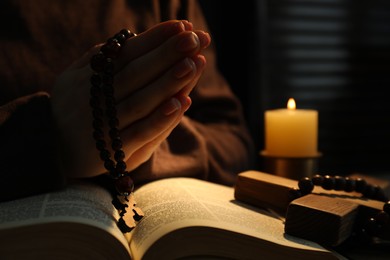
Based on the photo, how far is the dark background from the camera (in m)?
1.48

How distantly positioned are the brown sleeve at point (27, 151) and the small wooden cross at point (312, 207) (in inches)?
11.6

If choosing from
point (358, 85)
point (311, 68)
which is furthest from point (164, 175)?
point (358, 85)

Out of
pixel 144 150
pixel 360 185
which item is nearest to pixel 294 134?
pixel 360 185

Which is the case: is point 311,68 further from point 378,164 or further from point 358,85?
point 378,164

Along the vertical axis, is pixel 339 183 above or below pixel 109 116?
below

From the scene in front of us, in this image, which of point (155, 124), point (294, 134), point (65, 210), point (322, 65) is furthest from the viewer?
point (322, 65)

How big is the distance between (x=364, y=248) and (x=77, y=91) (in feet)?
1.49

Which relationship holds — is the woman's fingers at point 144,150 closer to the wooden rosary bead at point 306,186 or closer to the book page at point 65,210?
the book page at point 65,210

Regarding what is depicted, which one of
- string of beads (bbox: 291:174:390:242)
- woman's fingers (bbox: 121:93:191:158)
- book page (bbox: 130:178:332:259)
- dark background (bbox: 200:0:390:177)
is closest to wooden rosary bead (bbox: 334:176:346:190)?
string of beads (bbox: 291:174:390:242)

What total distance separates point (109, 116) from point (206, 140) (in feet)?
1.52

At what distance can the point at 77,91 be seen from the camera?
699 millimetres

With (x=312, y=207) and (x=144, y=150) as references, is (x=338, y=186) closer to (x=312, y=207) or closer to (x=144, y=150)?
(x=312, y=207)

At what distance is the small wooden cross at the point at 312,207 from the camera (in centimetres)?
59

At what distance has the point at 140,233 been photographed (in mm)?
595
